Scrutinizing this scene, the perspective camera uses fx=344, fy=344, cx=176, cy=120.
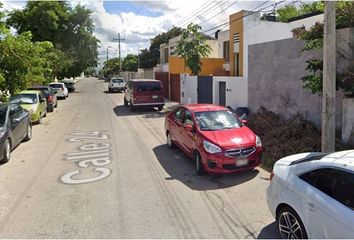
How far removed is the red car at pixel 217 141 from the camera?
24.7ft

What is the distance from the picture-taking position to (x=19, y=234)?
5.13 m

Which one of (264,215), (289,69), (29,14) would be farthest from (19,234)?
(29,14)

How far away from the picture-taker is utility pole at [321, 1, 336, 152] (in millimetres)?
6883

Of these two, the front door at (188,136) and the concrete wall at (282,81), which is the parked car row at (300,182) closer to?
the front door at (188,136)

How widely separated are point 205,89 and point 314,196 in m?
14.8

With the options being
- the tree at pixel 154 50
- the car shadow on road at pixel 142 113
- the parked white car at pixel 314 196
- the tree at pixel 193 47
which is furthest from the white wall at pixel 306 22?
the tree at pixel 154 50

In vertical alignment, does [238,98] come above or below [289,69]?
below

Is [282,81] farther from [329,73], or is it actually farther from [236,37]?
[236,37]

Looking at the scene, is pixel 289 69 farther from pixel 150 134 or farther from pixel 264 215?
pixel 264 215

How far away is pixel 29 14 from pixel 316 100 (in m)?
37.1

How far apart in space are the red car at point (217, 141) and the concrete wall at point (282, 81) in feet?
9.00

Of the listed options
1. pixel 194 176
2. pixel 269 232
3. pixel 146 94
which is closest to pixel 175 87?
pixel 146 94

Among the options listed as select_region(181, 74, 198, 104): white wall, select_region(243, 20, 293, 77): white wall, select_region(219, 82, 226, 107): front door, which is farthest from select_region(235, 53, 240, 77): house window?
select_region(219, 82, 226, 107): front door

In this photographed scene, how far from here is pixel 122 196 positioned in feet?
21.8
